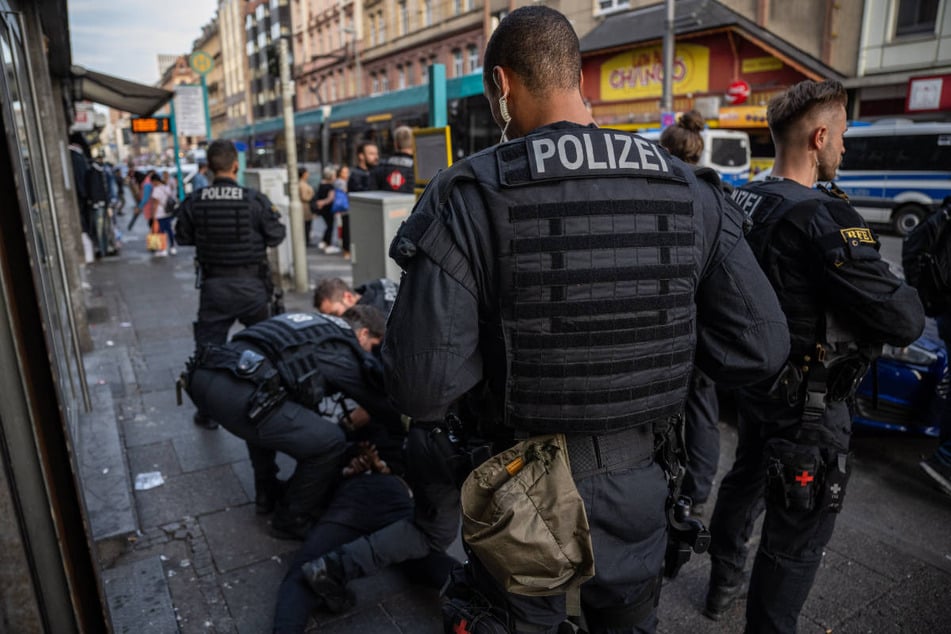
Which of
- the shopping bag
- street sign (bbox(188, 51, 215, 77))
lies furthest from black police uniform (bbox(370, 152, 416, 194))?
street sign (bbox(188, 51, 215, 77))

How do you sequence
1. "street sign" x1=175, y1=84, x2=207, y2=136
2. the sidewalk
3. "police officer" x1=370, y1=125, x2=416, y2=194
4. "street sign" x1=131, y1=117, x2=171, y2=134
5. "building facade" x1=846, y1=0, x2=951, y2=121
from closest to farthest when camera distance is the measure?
the sidewalk < "police officer" x1=370, y1=125, x2=416, y2=194 < "street sign" x1=131, y1=117, x2=171, y2=134 < "street sign" x1=175, y1=84, x2=207, y2=136 < "building facade" x1=846, y1=0, x2=951, y2=121

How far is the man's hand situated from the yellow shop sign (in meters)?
22.7

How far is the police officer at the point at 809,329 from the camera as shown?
2.25 meters

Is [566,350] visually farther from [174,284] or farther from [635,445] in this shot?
[174,284]

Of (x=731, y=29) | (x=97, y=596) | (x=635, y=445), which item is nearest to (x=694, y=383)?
(x=635, y=445)

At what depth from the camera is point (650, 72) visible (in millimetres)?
24219

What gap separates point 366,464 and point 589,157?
2.27m

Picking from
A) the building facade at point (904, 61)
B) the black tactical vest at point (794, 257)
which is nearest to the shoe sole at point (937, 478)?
the black tactical vest at point (794, 257)

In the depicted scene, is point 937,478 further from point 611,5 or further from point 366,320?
point 611,5

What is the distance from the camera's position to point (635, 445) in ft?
5.64

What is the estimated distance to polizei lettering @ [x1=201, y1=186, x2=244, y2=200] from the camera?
4793 millimetres

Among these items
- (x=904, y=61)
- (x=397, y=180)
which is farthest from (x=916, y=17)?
(x=397, y=180)

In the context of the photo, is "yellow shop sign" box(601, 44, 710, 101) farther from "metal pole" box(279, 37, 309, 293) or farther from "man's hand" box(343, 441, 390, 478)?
"man's hand" box(343, 441, 390, 478)

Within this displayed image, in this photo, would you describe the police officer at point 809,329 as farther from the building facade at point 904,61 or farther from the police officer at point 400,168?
the building facade at point 904,61
